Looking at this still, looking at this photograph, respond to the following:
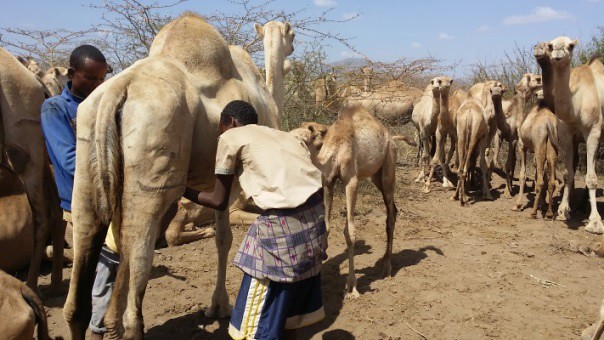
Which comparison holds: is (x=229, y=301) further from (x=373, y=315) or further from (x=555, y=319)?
(x=555, y=319)

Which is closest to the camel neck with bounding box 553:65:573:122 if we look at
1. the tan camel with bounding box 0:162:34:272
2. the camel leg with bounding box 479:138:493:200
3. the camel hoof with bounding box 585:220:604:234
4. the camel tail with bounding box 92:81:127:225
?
the camel hoof with bounding box 585:220:604:234

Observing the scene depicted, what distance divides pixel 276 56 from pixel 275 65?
4.8 inches

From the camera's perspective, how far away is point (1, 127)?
511 centimetres

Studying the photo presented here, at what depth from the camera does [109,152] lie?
325 centimetres

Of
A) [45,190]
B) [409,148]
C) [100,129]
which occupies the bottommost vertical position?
[409,148]

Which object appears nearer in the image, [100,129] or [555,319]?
[100,129]

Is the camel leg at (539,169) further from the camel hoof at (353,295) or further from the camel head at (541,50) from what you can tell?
the camel hoof at (353,295)

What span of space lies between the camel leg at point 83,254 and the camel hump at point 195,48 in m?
1.12

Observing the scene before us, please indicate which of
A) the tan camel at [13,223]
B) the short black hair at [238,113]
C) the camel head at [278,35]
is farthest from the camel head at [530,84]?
the tan camel at [13,223]

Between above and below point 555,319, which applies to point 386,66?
above

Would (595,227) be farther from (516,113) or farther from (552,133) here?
(516,113)

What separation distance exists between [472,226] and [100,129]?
6.70 metres

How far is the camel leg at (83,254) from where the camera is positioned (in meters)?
3.39

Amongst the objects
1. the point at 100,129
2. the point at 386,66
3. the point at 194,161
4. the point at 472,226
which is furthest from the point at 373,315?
the point at 386,66
